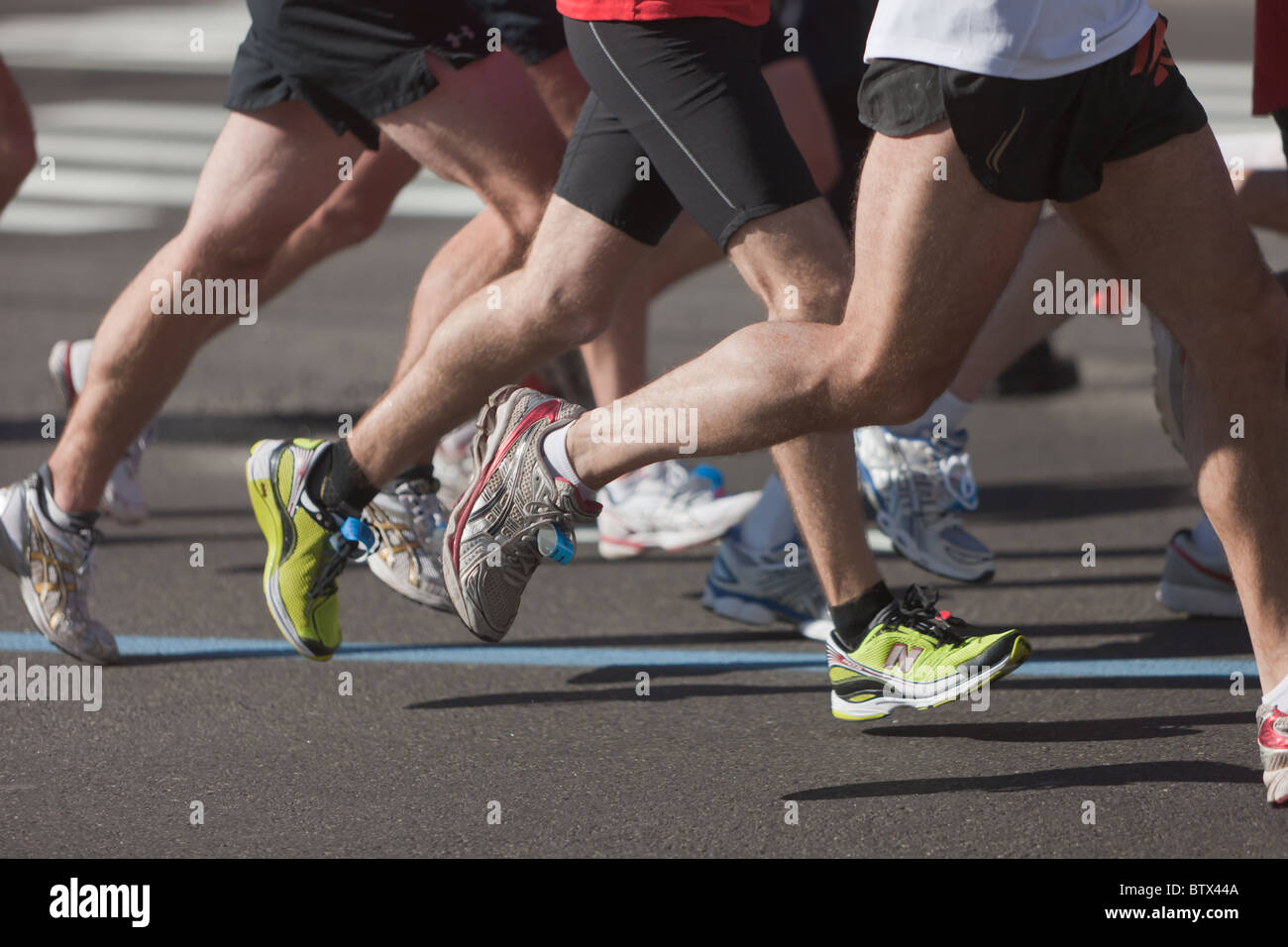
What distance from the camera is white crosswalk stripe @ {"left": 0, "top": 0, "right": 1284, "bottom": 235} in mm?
11852

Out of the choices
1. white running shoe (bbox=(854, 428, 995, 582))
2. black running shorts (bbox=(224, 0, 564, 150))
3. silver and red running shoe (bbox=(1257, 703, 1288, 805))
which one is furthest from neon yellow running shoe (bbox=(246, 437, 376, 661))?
silver and red running shoe (bbox=(1257, 703, 1288, 805))

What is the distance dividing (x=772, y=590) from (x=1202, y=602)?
3.35 feet

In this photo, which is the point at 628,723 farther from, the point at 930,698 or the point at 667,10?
the point at 667,10

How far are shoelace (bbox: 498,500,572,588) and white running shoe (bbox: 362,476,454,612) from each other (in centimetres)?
62

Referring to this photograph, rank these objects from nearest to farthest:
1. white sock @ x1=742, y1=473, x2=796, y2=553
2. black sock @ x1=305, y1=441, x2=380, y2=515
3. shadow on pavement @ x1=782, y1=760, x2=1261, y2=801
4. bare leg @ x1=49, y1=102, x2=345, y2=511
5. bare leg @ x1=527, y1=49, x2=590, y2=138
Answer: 1. shadow on pavement @ x1=782, y1=760, x2=1261, y2=801
2. black sock @ x1=305, y1=441, x2=380, y2=515
3. bare leg @ x1=49, y1=102, x2=345, y2=511
4. bare leg @ x1=527, y1=49, x2=590, y2=138
5. white sock @ x1=742, y1=473, x2=796, y2=553

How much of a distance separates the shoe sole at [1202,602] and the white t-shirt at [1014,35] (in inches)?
73.9

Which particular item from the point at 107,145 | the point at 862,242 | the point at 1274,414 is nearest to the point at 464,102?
the point at 862,242

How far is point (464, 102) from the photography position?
13.1 ft

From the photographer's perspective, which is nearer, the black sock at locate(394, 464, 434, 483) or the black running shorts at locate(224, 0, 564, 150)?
the black running shorts at locate(224, 0, 564, 150)

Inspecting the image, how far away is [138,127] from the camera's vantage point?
1538cm

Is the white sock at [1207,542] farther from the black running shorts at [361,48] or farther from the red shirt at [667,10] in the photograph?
the black running shorts at [361,48]

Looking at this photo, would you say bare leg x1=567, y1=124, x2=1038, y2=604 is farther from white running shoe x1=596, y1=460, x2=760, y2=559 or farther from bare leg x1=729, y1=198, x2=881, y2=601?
white running shoe x1=596, y1=460, x2=760, y2=559

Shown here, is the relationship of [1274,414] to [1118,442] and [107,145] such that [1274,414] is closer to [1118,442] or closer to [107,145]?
[1118,442]
